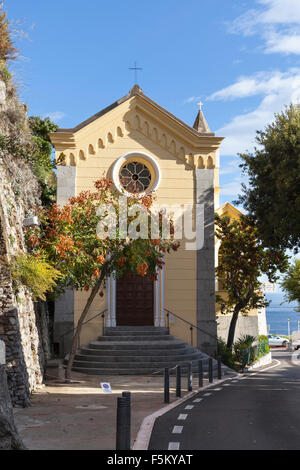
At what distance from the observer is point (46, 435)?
934 centimetres

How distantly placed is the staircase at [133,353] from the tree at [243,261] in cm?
493

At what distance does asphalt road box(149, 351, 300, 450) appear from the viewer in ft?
28.1

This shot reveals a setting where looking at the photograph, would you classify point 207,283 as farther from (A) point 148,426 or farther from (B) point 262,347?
(A) point 148,426

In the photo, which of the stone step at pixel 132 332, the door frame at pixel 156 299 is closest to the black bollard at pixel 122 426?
the stone step at pixel 132 332

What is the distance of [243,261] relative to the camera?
2527 cm

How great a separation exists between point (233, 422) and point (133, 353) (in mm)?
9933

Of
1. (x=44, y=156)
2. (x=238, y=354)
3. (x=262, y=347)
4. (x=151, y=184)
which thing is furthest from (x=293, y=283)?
(x=44, y=156)

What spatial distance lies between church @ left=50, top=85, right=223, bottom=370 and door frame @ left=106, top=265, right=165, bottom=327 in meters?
0.04

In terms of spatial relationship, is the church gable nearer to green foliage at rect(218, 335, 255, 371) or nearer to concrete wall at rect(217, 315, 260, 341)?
green foliage at rect(218, 335, 255, 371)

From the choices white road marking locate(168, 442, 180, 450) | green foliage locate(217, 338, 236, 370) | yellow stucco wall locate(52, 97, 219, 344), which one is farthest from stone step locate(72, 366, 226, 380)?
white road marking locate(168, 442, 180, 450)

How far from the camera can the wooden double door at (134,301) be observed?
23.3 meters

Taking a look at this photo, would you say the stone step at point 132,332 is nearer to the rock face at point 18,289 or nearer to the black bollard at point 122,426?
the rock face at point 18,289

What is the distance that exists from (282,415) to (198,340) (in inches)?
455
